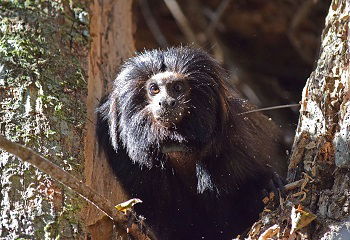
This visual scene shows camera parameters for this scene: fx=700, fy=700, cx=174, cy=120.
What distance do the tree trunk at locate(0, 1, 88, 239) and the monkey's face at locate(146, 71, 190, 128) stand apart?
456 millimetres

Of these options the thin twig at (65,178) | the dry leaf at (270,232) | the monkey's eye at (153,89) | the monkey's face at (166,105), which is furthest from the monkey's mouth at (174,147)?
the dry leaf at (270,232)

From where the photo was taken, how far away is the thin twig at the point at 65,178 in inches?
117

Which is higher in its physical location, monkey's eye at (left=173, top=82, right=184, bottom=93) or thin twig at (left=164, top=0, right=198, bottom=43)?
thin twig at (left=164, top=0, right=198, bottom=43)

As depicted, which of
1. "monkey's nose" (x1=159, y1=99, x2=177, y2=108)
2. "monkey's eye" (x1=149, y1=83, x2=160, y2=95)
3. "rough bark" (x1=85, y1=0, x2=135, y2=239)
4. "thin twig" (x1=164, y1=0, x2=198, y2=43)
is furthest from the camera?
"thin twig" (x1=164, y1=0, x2=198, y2=43)

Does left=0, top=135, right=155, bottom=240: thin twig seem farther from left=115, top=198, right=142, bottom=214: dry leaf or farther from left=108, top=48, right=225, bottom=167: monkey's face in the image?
left=108, top=48, right=225, bottom=167: monkey's face

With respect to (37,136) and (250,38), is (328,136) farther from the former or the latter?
(250,38)

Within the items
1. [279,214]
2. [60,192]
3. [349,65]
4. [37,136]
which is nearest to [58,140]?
[37,136]

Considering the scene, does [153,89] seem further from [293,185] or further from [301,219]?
[301,219]

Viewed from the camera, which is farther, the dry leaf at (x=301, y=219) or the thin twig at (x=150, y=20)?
the thin twig at (x=150, y=20)

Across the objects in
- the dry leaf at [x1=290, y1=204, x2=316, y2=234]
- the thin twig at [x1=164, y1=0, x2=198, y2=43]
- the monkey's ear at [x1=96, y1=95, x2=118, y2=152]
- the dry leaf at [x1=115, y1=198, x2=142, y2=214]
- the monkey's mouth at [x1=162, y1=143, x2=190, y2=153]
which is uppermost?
the thin twig at [x1=164, y1=0, x2=198, y2=43]

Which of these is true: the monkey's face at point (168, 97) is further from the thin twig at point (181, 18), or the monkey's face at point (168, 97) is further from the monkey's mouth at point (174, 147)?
the thin twig at point (181, 18)

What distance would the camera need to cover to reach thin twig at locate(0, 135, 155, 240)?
298cm

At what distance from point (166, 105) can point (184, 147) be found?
300 millimetres

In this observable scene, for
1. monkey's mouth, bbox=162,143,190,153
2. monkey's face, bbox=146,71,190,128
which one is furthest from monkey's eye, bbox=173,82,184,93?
monkey's mouth, bbox=162,143,190,153
